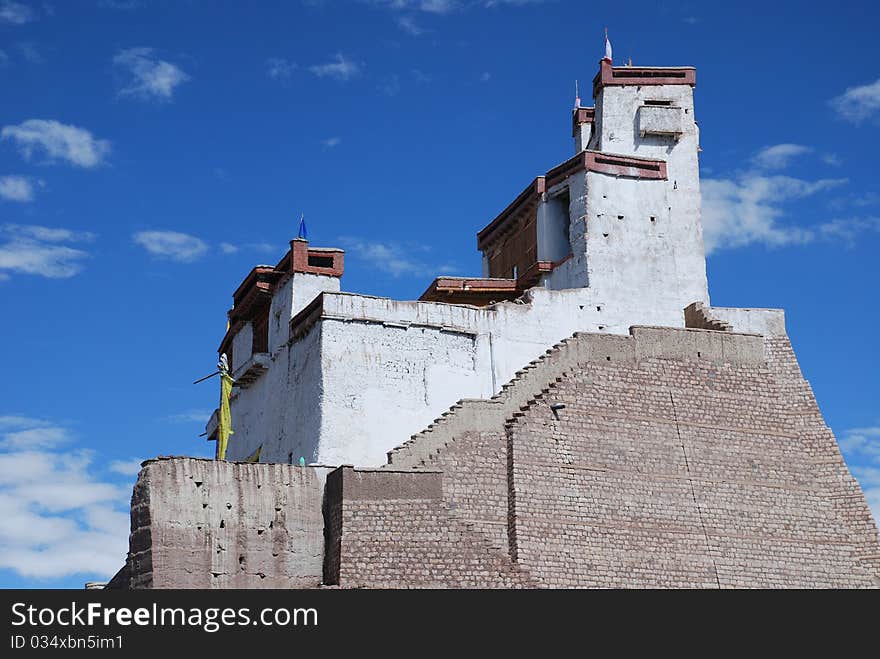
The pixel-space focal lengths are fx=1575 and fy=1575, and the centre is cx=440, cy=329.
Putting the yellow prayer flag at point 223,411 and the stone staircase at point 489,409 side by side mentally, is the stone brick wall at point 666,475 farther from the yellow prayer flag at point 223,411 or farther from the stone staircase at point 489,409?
→ the yellow prayer flag at point 223,411

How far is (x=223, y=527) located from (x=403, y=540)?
2.97 metres

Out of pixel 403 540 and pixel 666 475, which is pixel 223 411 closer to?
pixel 403 540

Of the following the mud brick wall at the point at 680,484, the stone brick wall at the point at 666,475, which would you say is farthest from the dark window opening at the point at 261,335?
the mud brick wall at the point at 680,484

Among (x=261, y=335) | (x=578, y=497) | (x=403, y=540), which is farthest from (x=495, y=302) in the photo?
(x=403, y=540)

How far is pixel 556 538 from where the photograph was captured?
2719 cm

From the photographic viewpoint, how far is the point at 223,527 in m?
26.0

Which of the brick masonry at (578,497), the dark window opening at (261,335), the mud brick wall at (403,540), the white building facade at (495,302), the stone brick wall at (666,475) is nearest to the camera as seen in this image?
the mud brick wall at (403,540)

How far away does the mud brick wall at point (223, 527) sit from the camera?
83.6 ft

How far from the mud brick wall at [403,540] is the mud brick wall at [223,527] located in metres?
0.51

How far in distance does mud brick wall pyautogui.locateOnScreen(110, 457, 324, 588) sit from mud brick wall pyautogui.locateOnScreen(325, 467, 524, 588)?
51 centimetres

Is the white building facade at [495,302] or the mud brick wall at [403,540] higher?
the white building facade at [495,302]

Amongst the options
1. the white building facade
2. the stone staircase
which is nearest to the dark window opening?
the white building facade

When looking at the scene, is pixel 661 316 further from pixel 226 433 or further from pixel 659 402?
pixel 226 433
